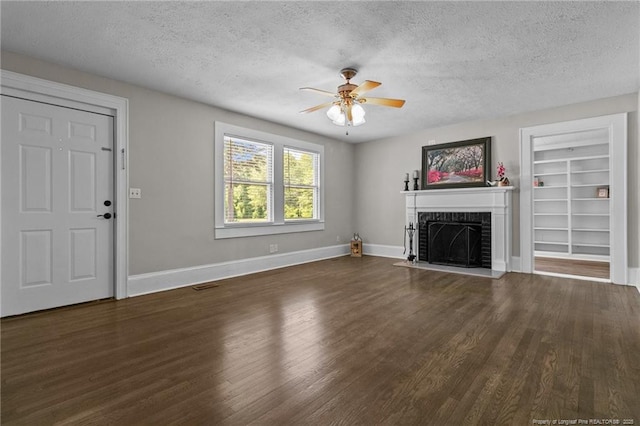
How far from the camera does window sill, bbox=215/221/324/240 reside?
4664 mm

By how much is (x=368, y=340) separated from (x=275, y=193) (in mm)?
3513

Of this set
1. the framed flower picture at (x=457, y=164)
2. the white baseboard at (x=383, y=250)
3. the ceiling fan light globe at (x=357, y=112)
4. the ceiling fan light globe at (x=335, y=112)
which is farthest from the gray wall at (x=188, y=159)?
the ceiling fan light globe at (x=357, y=112)

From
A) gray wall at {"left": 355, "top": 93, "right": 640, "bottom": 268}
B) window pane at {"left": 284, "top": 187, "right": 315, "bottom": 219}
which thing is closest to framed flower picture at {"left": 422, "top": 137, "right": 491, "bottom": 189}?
gray wall at {"left": 355, "top": 93, "right": 640, "bottom": 268}

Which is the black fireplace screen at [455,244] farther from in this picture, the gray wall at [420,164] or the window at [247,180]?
the window at [247,180]

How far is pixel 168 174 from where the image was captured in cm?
406

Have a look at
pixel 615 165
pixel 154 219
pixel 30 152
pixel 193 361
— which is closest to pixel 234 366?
pixel 193 361

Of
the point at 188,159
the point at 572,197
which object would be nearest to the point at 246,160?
the point at 188,159

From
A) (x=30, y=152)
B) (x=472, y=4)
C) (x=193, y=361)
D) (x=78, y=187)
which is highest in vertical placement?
(x=472, y=4)

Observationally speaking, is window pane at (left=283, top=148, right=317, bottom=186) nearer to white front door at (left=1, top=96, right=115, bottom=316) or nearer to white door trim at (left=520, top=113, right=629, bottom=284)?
white front door at (left=1, top=96, right=115, bottom=316)

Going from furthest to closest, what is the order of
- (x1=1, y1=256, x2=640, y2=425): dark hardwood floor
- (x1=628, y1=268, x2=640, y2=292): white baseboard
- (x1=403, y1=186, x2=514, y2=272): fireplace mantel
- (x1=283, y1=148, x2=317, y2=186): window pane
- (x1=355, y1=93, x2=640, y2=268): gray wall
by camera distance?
(x1=283, y1=148, x2=317, y2=186): window pane < (x1=403, y1=186, x2=514, y2=272): fireplace mantel < (x1=355, y1=93, x2=640, y2=268): gray wall < (x1=628, y1=268, x2=640, y2=292): white baseboard < (x1=1, y1=256, x2=640, y2=425): dark hardwood floor

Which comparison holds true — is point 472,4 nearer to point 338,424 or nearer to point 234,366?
point 338,424

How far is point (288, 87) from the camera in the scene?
381 centimetres

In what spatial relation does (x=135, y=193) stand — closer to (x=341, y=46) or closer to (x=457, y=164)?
(x=341, y=46)

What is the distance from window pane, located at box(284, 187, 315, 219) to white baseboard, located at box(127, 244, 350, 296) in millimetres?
701
